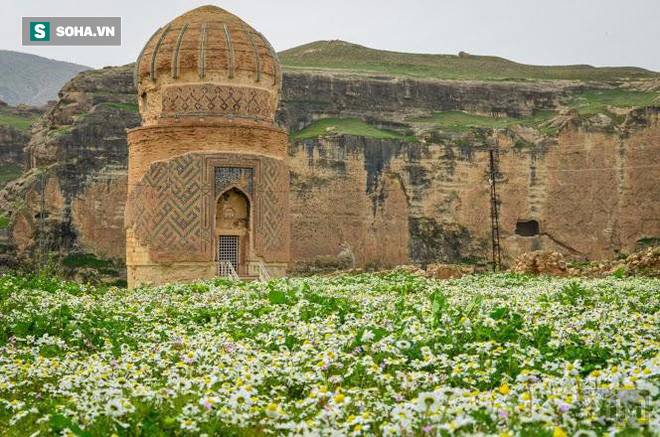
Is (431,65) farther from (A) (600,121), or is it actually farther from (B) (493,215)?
(B) (493,215)

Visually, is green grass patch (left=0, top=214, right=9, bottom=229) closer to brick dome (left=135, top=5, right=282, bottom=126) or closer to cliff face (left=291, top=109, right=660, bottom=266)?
cliff face (left=291, top=109, right=660, bottom=266)

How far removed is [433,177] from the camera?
51.6 m

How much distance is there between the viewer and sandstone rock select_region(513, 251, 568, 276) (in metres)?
24.8

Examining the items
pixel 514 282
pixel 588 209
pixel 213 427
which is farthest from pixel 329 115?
pixel 213 427

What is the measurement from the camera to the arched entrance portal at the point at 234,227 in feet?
76.3

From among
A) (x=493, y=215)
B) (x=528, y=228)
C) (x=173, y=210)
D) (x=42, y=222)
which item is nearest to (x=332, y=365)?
(x=173, y=210)

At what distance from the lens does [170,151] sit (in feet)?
74.8

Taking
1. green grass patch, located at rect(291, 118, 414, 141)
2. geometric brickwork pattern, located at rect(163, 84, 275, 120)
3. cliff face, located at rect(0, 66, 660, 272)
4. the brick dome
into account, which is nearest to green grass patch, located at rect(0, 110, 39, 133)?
cliff face, located at rect(0, 66, 660, 272)

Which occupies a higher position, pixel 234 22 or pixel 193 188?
pixel 234 22

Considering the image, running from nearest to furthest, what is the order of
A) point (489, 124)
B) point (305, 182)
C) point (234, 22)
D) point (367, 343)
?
1. point (367, 343)
2. point (234, 22)
3. point (305, 182)
4. point (489, 124)

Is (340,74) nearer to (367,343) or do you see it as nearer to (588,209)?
(588,209)

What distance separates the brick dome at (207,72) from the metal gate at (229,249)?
9.92 ft

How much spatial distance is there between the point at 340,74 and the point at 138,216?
3680cm

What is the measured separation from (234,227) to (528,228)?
32868 mm
